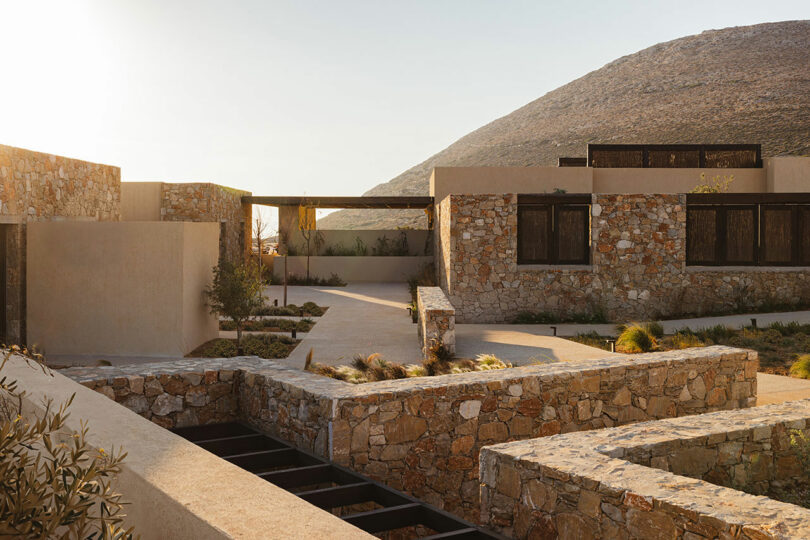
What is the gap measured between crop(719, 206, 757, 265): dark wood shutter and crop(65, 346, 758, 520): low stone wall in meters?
11.1

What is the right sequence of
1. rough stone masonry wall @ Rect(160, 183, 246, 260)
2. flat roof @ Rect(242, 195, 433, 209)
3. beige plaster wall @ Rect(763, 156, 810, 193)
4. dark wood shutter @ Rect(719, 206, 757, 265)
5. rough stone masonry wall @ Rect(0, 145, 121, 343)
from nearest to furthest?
1. rough stone masonry wall @ Rect(0, 145, 121, 343)
2. dark wood shutter @ Rect(719, 206, 757, 265)
3. rough stone masonry wall @ Rect(160, 183, 246, 260)
4. beige plaster wall @ Rect(763, 156, 810, 193)
5. flat roof @ Rect(242, 195, 433, 209)

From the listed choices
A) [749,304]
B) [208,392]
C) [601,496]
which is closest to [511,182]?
[749,304]

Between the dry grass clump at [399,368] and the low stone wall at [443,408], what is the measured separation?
7.09ft

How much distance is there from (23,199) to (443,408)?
10.8 meters

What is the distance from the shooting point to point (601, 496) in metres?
3.96

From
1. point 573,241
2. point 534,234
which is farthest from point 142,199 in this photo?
point 573,241

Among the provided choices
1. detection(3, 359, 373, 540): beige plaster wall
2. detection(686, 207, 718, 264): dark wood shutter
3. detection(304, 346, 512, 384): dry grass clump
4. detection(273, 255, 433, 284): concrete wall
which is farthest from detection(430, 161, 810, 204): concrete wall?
detection(3, 359, 373, 540): beige plaster wall

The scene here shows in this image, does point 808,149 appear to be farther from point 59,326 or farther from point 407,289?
point 59,326

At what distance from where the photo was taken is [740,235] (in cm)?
1784

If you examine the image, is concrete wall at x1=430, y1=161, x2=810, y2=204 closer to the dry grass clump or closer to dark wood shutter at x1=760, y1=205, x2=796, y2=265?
dark wood shutter at x1=760, y1=205, x2=796, y2=265

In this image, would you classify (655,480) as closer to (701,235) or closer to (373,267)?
(701,235)

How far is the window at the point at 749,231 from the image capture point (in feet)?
58.0

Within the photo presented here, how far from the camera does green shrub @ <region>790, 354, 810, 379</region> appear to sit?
35.4ft

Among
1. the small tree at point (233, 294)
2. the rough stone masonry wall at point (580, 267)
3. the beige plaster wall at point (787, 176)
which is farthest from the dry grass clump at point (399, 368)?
the beige plaster wall at point (787, 176)
